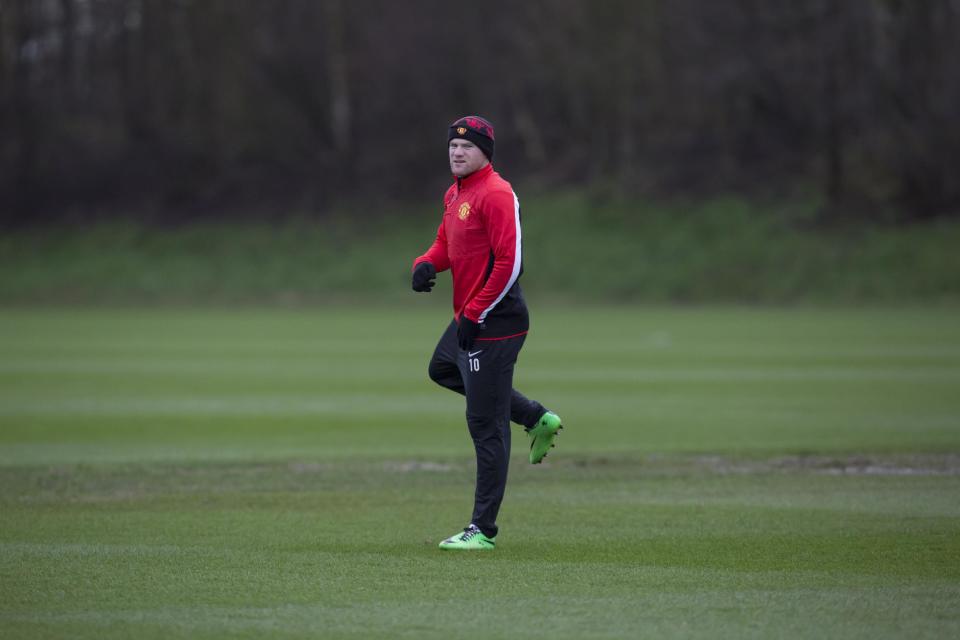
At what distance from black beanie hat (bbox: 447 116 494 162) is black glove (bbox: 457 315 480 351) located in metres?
0.96

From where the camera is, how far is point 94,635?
6023 millimetres

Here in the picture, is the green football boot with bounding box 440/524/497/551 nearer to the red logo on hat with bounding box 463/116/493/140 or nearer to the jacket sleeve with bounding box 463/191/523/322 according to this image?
the jacket sleeve with bounding box 463/191/523/322

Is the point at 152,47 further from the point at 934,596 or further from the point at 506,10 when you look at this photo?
the point at 934,596

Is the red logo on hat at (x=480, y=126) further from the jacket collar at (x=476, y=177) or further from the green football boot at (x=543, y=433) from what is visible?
the green football boot at (x=543, y=433)

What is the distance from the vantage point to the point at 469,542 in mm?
8094

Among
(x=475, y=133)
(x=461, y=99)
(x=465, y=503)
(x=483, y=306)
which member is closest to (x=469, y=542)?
(x=483, y=306)

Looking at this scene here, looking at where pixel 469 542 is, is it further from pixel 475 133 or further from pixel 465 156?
pixel 475 133

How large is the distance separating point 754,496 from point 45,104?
6047 centimetres

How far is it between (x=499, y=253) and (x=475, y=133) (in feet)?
2.44

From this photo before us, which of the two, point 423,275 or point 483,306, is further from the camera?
point 423,275

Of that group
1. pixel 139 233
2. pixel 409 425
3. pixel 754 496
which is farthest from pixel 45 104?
pixel 754 496

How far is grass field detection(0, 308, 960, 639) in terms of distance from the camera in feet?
21.3

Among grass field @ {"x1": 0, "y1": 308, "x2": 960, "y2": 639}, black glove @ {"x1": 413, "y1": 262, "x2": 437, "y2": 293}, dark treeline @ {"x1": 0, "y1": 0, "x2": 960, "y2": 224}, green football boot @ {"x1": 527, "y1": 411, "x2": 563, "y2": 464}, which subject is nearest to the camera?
→ grass field @ {"x1": 0, "y1": 308, "x2": 960, "y2": 639}

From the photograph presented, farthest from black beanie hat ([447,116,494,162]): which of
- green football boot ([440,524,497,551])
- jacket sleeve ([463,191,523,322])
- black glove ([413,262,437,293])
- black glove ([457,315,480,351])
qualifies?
green football boot ([440,524,497,551])
